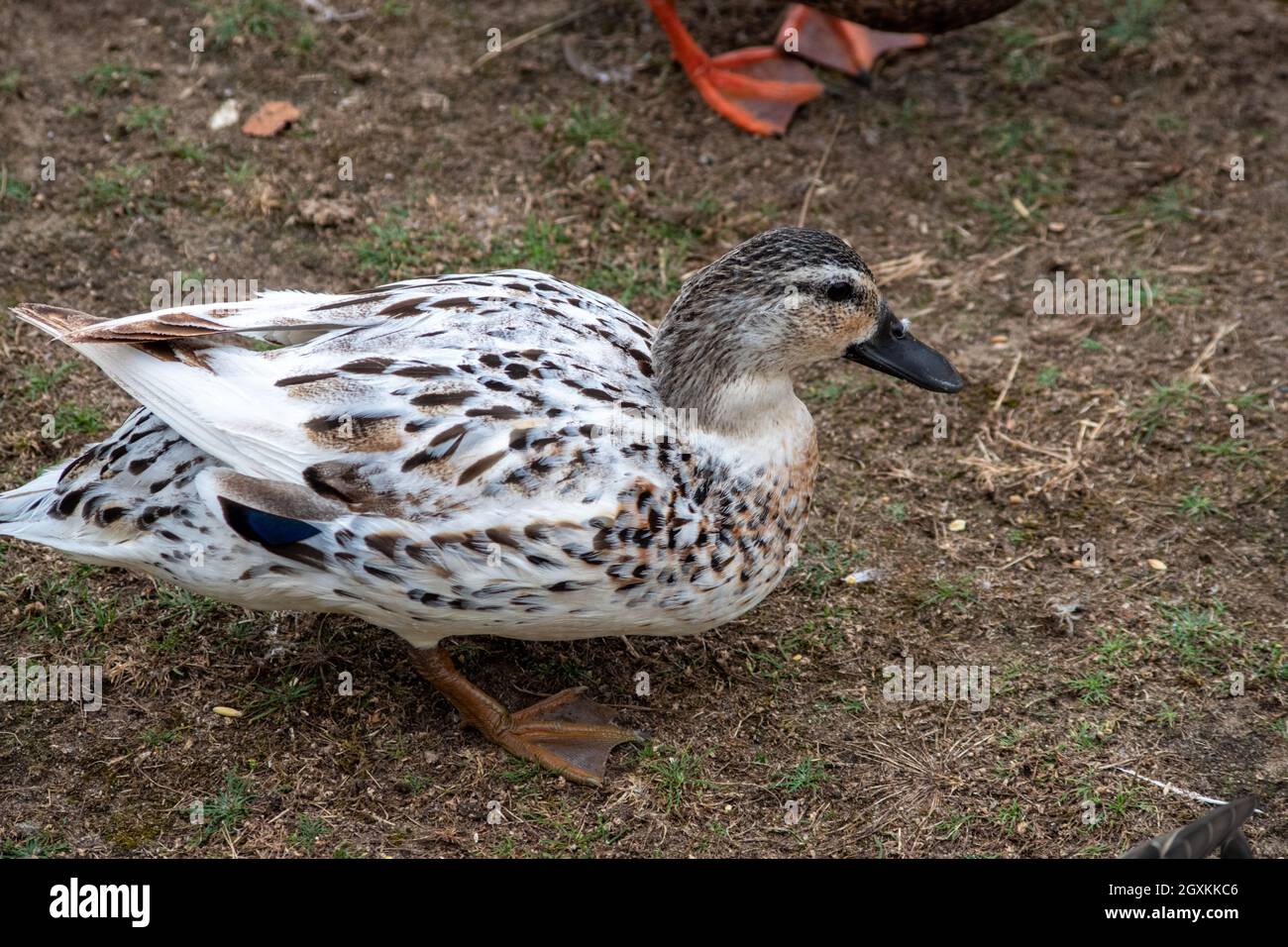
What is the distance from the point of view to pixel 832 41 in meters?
5.98

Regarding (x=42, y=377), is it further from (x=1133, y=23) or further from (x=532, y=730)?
(x=1133, y=23)

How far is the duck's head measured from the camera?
3.41 m

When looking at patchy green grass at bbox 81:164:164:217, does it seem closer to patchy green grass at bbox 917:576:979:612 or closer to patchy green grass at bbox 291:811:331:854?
patchy green grass at bbox 291:811:331:854

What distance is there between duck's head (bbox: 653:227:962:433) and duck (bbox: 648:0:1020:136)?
7.90 feet

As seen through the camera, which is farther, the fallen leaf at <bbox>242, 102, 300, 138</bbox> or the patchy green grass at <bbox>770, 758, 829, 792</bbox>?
the fallen leaf at <bbox>242, 102, 300, 138</bbox>

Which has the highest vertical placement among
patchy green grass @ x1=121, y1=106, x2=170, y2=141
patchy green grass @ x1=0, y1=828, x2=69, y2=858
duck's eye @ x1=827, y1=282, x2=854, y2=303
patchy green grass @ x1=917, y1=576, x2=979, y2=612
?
patchy green grass @ x1=121, y1=106, x2=170, y2=141

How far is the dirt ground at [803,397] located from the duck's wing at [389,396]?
879mm

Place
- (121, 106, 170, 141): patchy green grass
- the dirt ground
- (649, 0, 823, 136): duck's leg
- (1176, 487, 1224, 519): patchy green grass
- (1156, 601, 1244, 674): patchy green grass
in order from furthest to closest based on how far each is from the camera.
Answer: (649, 0, 823, 136): duck's leg → (121, 106, 170, 141): patchy green grass → (1176, 487, 1224, 519): patchy green grass → (1156, 601, 1244, 674): patchy green grass → the dirt ground

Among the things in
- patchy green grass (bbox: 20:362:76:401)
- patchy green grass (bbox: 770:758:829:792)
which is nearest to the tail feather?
patchy green grass (bbox: 20:362:76:401)

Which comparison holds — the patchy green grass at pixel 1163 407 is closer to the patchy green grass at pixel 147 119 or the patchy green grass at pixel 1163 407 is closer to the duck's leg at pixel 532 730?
the duck's leg at pixel 532 730

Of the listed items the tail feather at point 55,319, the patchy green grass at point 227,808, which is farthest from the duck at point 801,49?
the patchy green grass at point 227,808

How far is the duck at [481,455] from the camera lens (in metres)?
3.21

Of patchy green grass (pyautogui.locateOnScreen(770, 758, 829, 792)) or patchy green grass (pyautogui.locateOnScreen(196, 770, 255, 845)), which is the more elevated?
patchy green grass (pyautogui.locateOnScreen(770, 758, 829, 792))

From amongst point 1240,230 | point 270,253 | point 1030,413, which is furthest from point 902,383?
point 270,253
